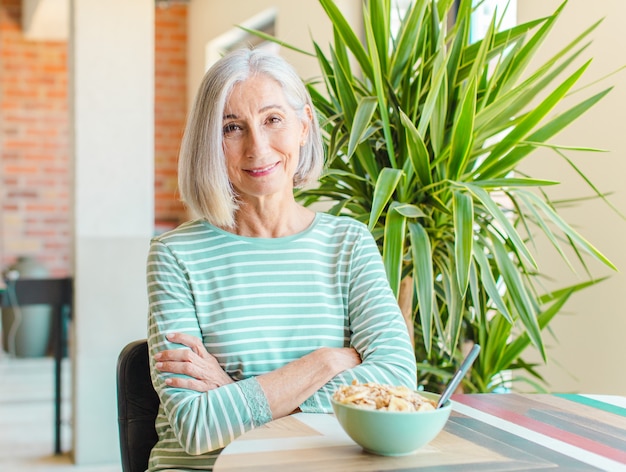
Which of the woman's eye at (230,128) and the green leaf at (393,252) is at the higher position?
the woman's eye at (230,128)

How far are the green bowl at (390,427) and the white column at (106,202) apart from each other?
9.57 feet

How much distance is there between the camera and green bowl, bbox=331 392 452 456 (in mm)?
1124

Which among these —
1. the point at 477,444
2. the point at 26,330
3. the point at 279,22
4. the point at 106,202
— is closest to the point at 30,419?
the point at 106,202

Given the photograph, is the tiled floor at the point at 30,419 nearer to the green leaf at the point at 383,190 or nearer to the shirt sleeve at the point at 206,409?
the green leaf at the point at 383,190

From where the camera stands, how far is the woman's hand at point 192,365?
150cm

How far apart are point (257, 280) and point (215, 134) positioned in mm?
321

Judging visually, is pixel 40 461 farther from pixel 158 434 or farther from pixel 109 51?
pixel 158 434

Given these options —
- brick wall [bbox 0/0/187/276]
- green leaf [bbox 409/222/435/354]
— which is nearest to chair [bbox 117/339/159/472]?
green leaf [bbox 409/222/435/354]

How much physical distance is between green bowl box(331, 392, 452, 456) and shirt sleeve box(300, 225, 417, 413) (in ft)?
1.12

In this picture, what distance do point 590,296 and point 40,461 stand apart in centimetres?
276

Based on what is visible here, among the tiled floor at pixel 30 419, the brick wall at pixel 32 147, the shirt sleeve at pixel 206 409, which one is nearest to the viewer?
the shirt sleeve at pixel 206 409

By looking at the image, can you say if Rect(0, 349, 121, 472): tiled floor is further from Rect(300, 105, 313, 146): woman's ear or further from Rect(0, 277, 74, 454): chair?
Rect(300, 105, 313, 146): woman's ear

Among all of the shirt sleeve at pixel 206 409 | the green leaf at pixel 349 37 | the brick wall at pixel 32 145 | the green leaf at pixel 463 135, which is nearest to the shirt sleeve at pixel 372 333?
the shirt sleeve at pixel 206 409

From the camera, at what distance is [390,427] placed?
3.70 feet
